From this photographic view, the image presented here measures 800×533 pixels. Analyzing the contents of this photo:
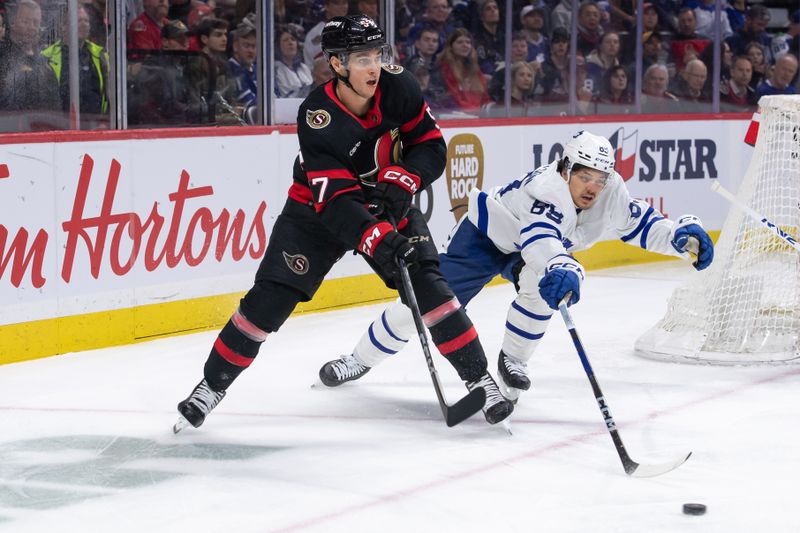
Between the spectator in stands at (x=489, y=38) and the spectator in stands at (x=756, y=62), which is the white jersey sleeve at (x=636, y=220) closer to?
the spectator in stands at (x=489, y=38)

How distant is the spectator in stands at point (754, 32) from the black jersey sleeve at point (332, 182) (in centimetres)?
552

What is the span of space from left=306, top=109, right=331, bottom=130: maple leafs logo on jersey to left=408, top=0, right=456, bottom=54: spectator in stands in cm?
314

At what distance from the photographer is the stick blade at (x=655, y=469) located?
3078 mm

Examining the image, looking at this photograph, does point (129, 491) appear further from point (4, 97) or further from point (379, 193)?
point (4, 97)

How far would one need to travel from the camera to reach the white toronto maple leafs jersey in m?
3.48

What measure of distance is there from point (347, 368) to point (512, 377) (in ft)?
1.84

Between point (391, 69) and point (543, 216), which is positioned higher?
point (391, 69)

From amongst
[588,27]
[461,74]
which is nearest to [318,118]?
[461,74]

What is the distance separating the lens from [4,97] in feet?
15.0

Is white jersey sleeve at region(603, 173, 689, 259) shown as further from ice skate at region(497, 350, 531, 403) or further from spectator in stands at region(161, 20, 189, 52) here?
spectator in stands at region(161, 20, 189, 52)

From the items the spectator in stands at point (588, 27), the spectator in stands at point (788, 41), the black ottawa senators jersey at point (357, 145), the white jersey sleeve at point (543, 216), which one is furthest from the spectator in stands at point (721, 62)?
the black ottawa senators jersey at point (357, 145)

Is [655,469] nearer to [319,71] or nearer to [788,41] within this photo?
[319,71]

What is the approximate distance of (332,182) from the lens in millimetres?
3326

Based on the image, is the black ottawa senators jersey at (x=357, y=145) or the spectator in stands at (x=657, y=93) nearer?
the black ottawa senators jersey at (x=357, y=145)
